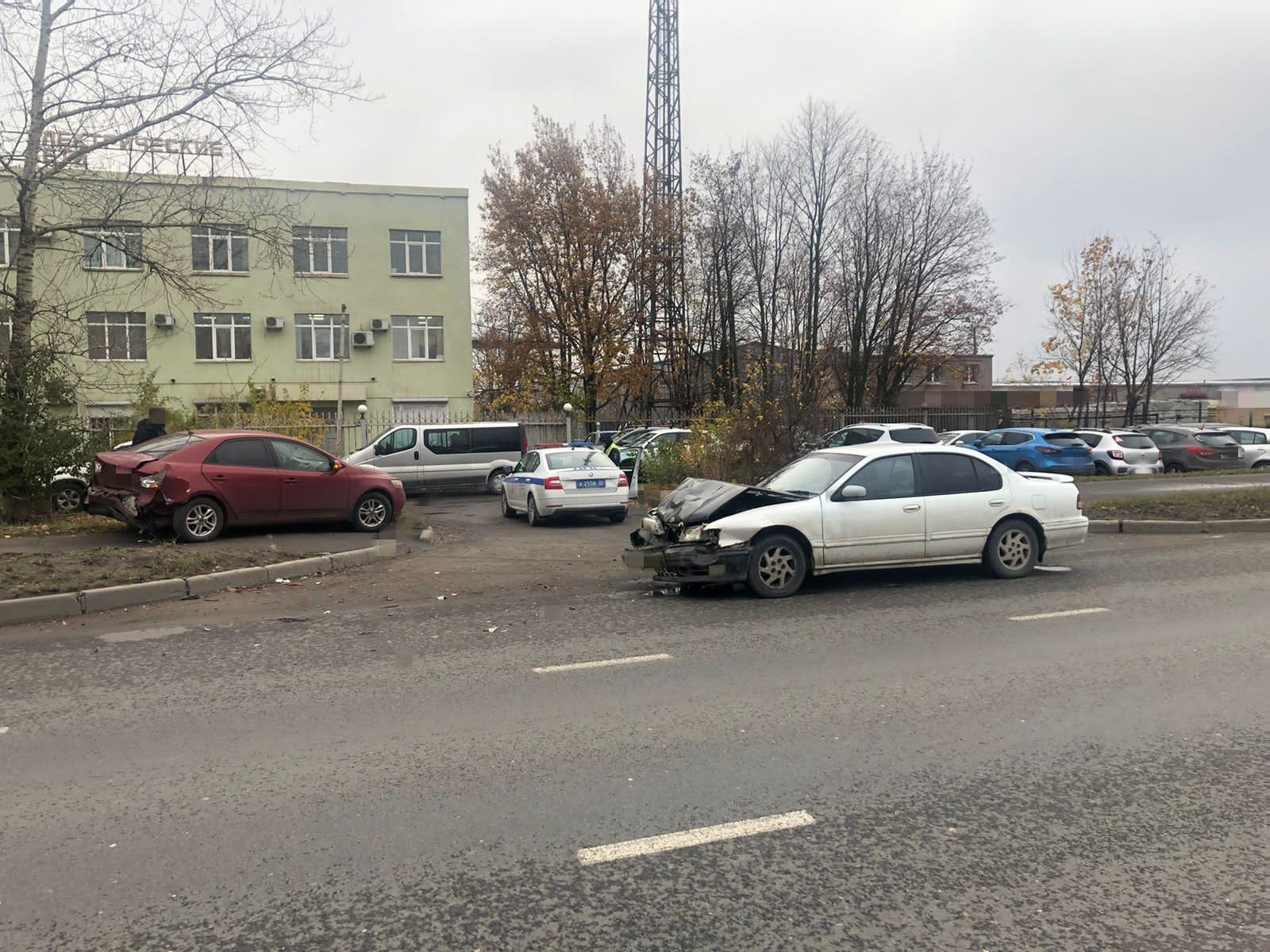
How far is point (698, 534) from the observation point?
9203 mm

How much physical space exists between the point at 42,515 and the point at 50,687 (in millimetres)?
9949

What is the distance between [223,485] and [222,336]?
26328mm

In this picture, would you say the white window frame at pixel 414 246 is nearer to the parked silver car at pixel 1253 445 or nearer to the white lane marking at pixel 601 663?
the parked silver car at pixel 1253 445

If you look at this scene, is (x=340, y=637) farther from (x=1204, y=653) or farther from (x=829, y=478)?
(x=1204, y=653)

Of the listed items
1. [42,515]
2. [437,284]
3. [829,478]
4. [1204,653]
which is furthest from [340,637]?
[437,284]

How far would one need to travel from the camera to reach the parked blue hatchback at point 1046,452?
25.0 meters

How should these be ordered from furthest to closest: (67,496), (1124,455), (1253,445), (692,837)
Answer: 1. (1253,445)
2. (1124,455)
3. (67,496)
4. (692,837)

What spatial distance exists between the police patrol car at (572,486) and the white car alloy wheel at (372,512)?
2.87 metres

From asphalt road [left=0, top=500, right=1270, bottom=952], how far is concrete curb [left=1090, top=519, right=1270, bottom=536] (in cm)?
636

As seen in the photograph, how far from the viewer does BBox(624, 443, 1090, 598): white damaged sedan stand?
920 cm

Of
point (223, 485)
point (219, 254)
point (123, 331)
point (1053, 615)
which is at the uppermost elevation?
point (219, 254)

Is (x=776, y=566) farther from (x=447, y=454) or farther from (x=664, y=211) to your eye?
(x=664, y=211)

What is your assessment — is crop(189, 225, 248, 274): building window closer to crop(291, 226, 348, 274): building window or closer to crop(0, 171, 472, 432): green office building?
crop(0, 171, 472, 432): green office building

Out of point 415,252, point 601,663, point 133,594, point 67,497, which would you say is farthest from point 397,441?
point 415,252
